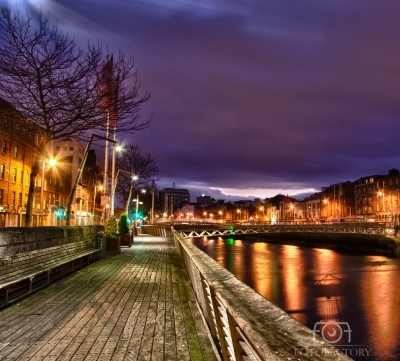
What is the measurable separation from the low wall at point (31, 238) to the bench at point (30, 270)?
0.15 metres

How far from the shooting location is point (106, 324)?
7164 millimetres

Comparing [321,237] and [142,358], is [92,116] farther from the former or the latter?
[321,237]

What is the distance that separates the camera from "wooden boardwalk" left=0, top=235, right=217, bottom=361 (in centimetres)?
558

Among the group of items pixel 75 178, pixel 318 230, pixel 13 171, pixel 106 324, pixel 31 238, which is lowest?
pixel 106 324

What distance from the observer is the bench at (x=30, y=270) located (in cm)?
861

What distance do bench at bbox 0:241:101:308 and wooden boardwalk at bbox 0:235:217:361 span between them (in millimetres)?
351

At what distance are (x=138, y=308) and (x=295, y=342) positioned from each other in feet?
22.5

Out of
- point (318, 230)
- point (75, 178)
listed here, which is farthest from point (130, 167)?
point (318, 230)

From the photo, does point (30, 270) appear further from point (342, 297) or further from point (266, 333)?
point (342, 297)

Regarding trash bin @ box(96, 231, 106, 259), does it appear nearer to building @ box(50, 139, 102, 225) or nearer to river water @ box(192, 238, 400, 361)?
river water @ box(192, 238, 400, 361)

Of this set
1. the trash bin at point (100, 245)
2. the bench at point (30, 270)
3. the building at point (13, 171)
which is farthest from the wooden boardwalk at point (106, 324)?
the building at point (13, 171)

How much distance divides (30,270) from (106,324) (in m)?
3.82

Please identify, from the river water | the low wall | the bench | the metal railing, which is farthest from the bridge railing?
the metal railing

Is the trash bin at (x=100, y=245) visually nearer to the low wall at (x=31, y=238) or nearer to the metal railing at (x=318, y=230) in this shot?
the low wall at (x=31, y=238)
